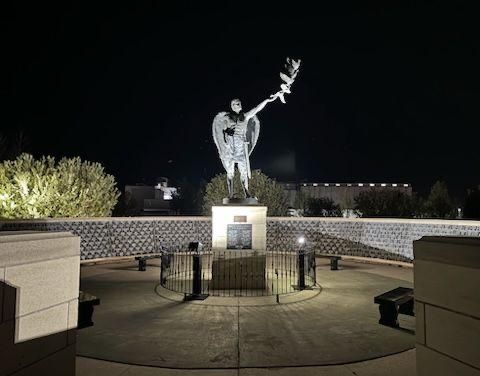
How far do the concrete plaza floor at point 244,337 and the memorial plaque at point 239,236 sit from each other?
1.60 meters

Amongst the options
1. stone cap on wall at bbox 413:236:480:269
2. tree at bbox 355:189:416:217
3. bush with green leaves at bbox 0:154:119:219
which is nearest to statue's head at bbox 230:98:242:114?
stone cap on wall at bbox 413:236:480:269

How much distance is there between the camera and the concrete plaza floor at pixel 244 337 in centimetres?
454

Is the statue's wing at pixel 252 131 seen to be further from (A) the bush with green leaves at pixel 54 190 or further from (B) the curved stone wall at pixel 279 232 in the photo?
(A) the bush with green leaves at pixel 54 190

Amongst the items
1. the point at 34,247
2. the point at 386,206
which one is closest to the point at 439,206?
the point at 386,206

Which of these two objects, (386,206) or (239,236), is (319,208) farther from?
(239,236)

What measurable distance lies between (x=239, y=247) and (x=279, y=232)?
26.1 feet

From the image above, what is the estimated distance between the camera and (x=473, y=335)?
2734 millimetres

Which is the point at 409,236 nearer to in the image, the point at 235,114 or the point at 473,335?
the point at 235,114

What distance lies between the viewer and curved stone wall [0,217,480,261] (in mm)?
13789

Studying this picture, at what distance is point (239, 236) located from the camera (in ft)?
30.3

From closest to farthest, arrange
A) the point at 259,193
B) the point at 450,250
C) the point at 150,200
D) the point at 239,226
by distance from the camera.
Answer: the point at 450,250
the point at 239,226
the point at 259,193
the point at 150,200

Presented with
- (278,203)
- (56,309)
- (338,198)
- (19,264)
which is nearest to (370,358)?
(56,309)

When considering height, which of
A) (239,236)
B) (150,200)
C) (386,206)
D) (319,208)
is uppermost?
(150,200)

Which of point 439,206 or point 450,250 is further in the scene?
point 439,206
